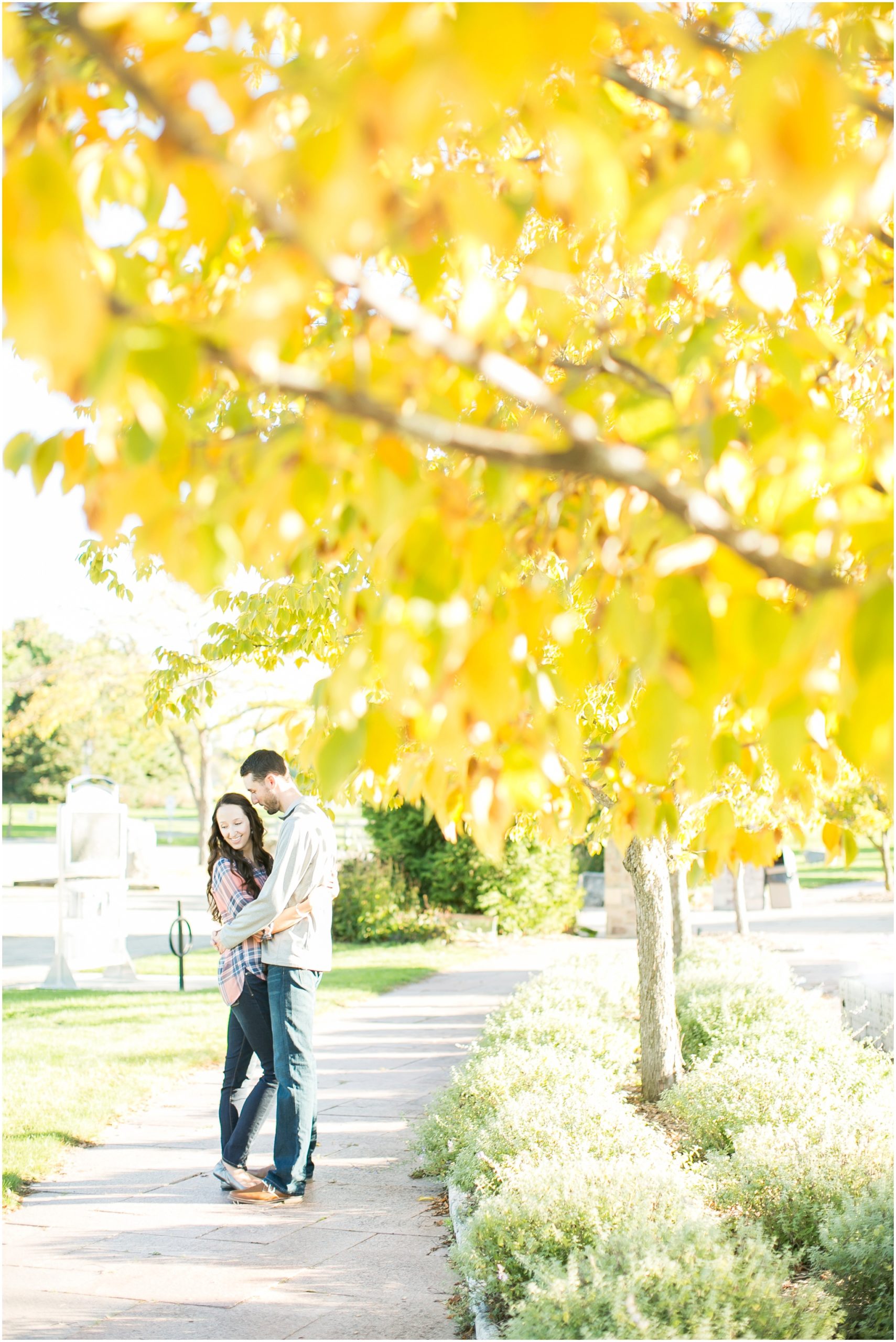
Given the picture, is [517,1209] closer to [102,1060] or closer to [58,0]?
[58,0]

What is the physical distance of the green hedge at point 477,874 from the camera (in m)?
16.9

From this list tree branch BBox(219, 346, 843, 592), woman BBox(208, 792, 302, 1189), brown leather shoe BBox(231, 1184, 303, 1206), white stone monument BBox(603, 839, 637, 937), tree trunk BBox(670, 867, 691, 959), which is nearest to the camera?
tree branch BBox(219, 346, 843, 592)

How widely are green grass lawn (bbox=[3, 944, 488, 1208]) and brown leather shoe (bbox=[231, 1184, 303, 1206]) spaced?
3.40 ft

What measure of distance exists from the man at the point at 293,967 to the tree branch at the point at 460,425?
13.1 feet

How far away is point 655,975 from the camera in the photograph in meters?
6.72

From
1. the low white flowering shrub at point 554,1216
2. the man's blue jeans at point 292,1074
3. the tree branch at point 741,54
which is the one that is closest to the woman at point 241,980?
the man's blue jeans at point 292,1074

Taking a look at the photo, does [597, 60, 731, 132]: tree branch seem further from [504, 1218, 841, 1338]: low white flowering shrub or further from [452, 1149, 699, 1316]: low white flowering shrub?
[452, 1149, 699, 1316]: low white flowering shrub

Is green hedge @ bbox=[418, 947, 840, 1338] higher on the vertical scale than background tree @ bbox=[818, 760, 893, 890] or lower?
lower

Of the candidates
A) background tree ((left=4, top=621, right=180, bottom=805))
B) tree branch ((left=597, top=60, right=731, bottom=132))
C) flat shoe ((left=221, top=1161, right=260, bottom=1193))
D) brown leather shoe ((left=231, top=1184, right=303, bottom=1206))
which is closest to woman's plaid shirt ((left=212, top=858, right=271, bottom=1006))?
flat shoe ((left=221, top=1161, right=260, bottom=1193))

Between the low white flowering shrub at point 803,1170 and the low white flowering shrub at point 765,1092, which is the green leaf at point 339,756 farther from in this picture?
the low white flowering shrub at point 765,1092

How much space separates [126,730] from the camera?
26328mm

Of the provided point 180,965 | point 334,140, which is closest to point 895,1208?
point 334,140

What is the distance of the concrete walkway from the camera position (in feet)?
12.9

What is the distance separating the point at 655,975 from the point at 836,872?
104 ft
